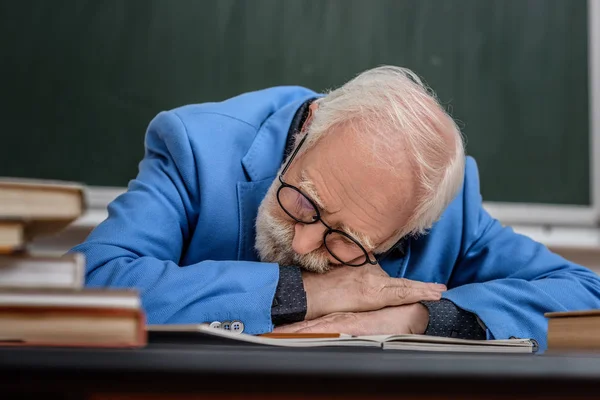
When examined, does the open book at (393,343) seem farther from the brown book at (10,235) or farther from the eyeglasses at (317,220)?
the eyeglasses at (317,220)

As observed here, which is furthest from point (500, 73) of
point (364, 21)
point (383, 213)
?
point (383, 213)

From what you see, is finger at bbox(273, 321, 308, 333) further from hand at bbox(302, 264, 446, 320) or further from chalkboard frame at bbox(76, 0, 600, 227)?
chalkboard frame at bbox(76, 0, 600, 227)

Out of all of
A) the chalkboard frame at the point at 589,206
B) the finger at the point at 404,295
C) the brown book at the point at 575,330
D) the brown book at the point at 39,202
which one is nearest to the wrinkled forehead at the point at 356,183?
the finger at the point at 404,295

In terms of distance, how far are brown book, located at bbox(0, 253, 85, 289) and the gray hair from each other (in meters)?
0.79

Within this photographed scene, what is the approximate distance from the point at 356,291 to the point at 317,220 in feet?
0.52

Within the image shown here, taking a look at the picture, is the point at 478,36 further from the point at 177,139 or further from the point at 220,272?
the point at 220,272

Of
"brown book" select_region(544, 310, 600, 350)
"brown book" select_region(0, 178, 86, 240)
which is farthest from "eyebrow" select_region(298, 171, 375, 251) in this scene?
"brown book" select_region(0, 178, 86, 240)

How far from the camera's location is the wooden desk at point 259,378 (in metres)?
0.40

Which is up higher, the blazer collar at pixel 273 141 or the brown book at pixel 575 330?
the blazer collar at pixel 273 141

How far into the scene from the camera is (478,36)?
219cm

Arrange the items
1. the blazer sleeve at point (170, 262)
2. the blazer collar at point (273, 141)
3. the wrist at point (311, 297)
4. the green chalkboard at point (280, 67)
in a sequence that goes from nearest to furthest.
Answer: the blazer sleeve at point (170, 262)
the wrist at point (311, 297)
the blazer collar at point (273, 141)
the green chalkboard at point (280, 67)

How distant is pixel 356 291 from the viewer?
1.29 meters

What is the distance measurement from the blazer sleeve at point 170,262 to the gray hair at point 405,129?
0.91ft

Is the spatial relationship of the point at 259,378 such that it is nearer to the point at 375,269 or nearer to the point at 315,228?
the point at 315,228
